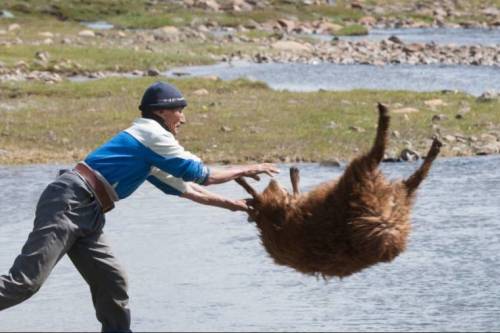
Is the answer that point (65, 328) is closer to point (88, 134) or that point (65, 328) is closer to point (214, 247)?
point (214, 247)

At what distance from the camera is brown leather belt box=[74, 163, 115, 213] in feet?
28.5

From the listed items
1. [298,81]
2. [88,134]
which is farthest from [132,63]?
[88,134]

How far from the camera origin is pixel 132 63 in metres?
41.4

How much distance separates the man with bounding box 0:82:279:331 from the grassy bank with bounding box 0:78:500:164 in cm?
1170

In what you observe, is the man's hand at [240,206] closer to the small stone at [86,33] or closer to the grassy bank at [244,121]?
the grassy bank at [244,121]

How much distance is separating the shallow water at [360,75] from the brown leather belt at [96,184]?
24.2m

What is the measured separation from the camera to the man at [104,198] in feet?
28.4

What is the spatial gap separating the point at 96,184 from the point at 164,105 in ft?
2.28

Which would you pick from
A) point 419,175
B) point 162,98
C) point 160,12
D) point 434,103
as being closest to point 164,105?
point 162,98

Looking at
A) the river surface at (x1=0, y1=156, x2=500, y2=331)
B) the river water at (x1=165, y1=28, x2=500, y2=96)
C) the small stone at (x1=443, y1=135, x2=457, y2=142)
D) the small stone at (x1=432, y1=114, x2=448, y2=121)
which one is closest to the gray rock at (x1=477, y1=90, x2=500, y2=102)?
the small stone at (x1=432, y1=114, x2=448, y2=121)

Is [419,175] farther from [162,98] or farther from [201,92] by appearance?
[201,92]

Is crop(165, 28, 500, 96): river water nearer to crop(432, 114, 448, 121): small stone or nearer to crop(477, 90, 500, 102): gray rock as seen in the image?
crop(477, 90, 500, 102): gray rock

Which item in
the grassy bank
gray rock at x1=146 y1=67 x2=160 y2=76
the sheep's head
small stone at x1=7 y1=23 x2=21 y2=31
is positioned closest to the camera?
the sheep's head

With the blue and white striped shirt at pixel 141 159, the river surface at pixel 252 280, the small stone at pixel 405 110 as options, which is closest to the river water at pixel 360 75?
the small stone at pixel 405 110
